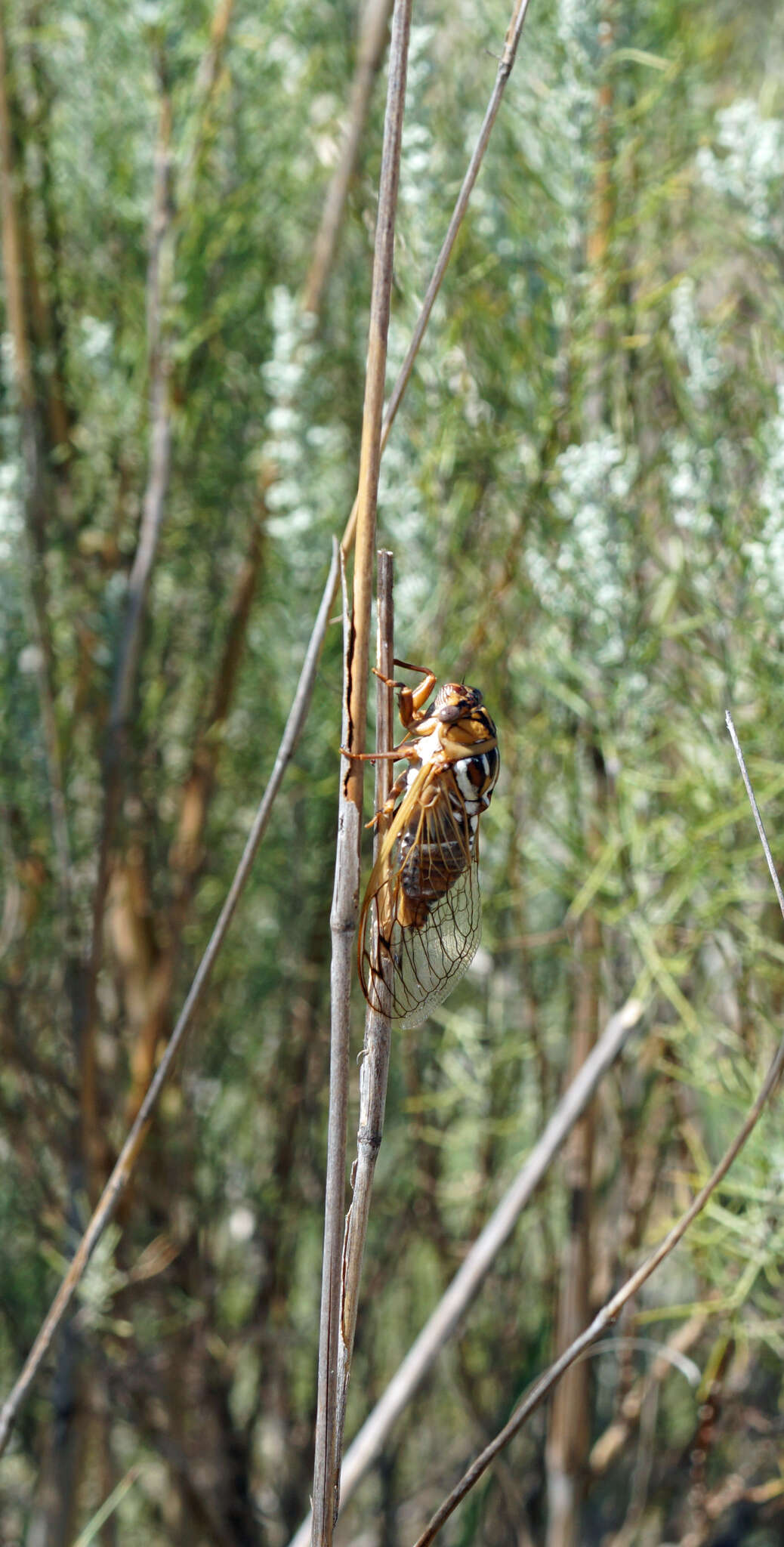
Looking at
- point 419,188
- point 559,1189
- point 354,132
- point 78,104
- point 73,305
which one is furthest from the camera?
point 559,1189

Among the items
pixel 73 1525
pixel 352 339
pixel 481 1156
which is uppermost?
pixel 352 339

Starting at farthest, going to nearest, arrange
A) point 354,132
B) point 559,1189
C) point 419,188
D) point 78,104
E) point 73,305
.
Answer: point 559,1189 < point 73,305 < point 78,104 < point 354,132 < point 419,188

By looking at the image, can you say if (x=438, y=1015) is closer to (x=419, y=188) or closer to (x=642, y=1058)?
(x=642, y=1058)

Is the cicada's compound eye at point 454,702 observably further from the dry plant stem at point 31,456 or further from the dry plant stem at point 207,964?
the dry plant stem at point 31,456

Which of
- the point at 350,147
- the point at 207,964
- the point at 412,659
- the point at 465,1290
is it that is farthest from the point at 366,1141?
the point at 350,147

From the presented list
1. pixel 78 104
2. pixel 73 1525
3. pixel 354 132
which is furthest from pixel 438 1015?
pixel 78 104

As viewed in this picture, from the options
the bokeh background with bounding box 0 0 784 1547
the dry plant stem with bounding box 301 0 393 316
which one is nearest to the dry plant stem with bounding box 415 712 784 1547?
the bokeh background with bounding box 0 0 784 1547

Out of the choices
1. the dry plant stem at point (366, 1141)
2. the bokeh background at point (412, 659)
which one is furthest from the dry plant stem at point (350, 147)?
the dry plant stem at point (366, 1141)
